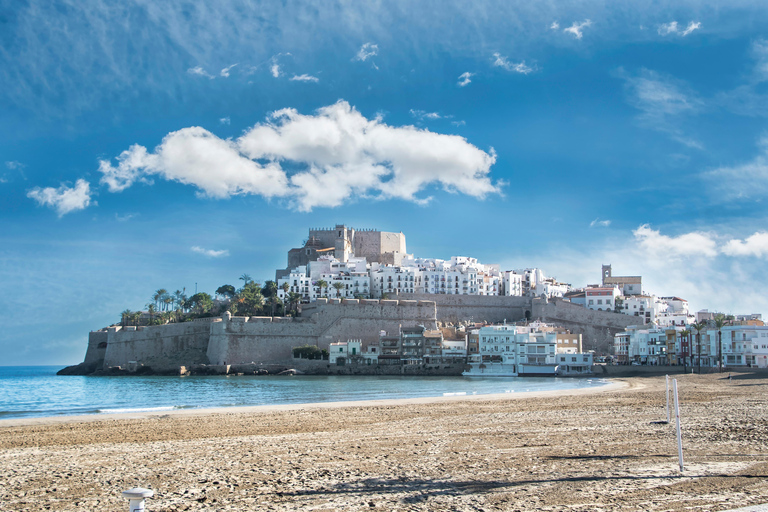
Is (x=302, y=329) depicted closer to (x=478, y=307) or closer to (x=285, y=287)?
(x=285, y=287)

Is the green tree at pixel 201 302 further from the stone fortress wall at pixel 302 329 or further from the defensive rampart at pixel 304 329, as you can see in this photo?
the defensive rampart at pixel 304 329

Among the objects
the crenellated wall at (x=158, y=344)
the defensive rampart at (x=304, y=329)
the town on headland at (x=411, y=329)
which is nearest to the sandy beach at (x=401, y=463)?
the town on headland at (x=411, y=329)

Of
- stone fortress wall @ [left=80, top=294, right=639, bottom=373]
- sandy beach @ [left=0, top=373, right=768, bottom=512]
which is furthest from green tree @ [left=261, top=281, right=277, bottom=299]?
sandy beach @ [left=0, top=373, right=768, bottom=512]

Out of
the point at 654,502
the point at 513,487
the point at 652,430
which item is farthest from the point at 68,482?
the point at 652,430

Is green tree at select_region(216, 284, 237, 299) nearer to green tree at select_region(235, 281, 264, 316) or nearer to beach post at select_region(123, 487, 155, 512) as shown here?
green tree at select_region(235, 281, 264, 316)

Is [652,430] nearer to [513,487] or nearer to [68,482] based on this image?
[513,487]

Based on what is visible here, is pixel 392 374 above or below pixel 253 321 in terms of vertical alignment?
below
